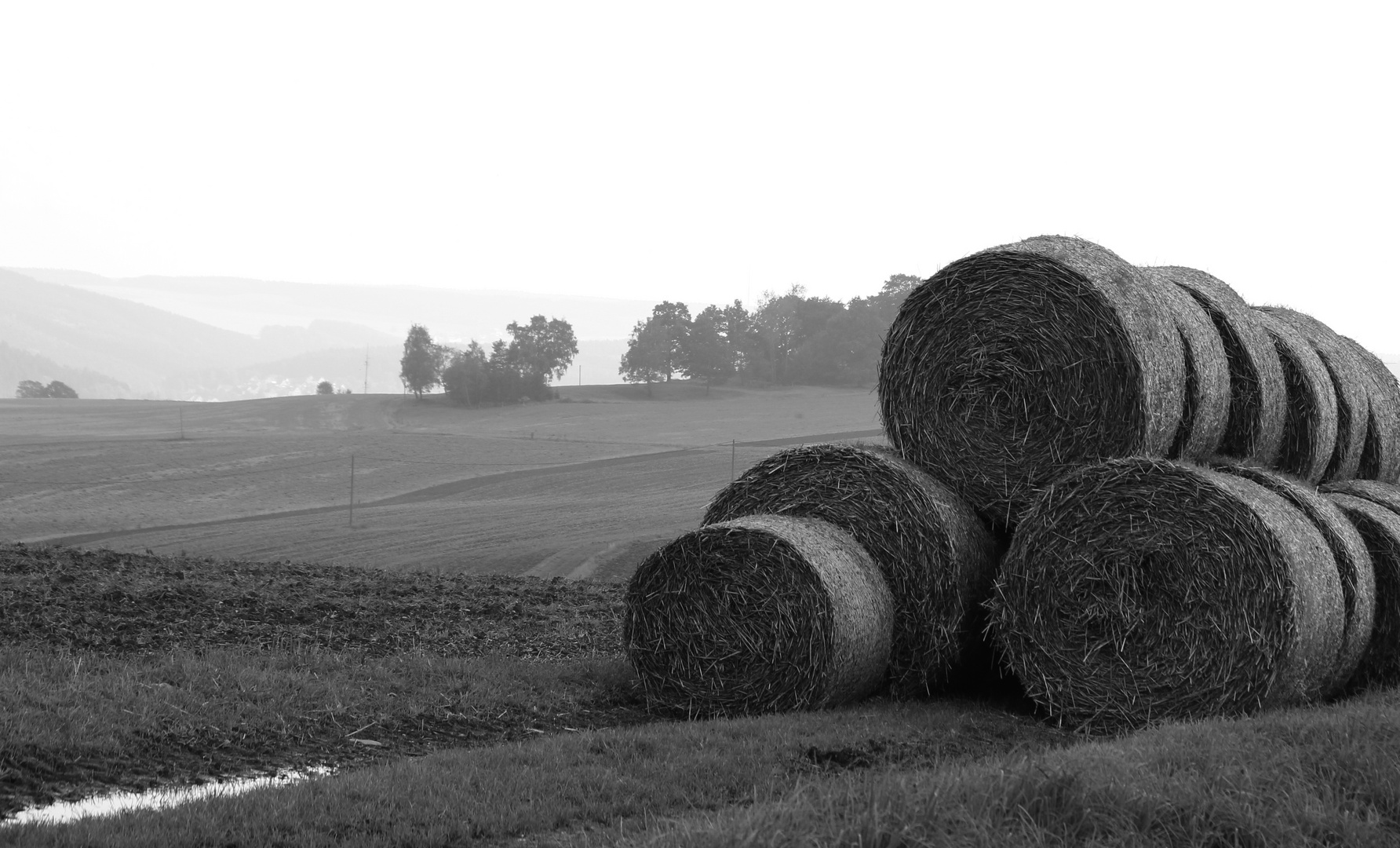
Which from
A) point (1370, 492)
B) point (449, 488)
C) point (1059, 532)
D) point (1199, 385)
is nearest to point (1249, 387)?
point (1199, 385)

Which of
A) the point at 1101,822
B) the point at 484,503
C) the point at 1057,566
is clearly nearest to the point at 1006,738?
the point at 1057,566

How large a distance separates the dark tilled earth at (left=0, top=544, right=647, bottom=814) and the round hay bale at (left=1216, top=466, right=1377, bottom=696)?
484cm

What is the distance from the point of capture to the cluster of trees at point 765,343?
8594cm

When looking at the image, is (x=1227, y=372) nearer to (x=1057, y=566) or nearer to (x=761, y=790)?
(x=1057, y=566)

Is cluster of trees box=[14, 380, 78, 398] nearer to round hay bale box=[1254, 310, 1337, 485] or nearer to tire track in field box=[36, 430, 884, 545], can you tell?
tire track in field box=[36, 430, 884, 545]

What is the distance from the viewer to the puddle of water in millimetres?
5336

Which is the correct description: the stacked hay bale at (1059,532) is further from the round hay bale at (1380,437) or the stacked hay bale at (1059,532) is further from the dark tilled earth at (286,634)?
the dark tilled earth at (286,634)

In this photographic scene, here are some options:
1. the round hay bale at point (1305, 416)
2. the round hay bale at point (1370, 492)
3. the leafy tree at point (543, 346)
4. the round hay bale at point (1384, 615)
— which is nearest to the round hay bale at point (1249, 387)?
the round hay bale at point (1305, 416)

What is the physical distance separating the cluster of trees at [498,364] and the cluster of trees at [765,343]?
21.7 feet

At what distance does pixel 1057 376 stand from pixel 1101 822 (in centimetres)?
492

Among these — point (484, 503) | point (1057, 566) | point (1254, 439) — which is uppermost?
point (1254, 439)

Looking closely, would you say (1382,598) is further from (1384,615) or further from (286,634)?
(286,634)

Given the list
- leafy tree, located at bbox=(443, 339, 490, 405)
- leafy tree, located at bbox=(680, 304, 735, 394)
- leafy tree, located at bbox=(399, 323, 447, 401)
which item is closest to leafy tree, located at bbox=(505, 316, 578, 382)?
leafy tree, located at bbox=(443, 339, 490, 405)

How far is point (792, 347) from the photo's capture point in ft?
297
